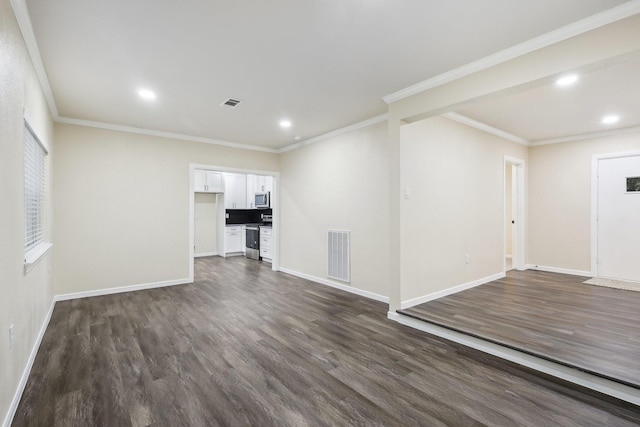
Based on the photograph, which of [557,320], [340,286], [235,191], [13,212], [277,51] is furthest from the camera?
[235,191]

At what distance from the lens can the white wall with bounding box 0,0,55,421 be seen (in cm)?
170

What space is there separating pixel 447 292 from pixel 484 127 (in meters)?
2.63

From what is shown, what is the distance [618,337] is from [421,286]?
1.77 meters

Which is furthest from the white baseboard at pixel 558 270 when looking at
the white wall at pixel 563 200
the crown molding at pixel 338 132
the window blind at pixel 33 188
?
the window blind at pixel 33 188

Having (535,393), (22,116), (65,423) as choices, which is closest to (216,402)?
(65,423)

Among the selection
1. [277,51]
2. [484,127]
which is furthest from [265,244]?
[277,51]

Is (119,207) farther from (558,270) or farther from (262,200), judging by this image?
(558,270)

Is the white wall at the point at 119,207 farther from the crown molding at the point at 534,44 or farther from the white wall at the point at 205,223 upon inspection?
the crown molding at the point at 534,44

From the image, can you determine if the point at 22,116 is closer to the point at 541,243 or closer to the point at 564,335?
the point at 564,335

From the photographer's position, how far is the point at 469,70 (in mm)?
2752

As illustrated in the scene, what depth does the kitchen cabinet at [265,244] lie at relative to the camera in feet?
24.0

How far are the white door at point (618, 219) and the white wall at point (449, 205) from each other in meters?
1.65

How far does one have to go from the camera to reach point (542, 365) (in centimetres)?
237

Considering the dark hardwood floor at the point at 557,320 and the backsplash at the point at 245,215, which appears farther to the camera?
the backsplash at the point at 245,215
